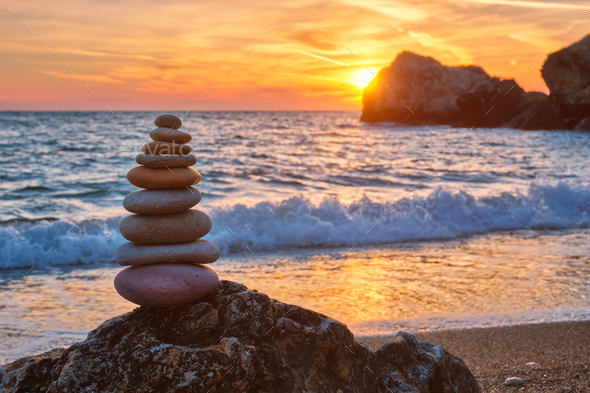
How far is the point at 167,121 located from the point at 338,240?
21.7ft

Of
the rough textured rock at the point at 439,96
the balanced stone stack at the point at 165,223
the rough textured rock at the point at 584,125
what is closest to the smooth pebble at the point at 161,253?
the balanced stone stack at the point at 165,223

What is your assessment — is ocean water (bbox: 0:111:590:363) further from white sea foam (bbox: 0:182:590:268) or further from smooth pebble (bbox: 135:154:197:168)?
smooth pebble (bbox: 135:154:197:168)

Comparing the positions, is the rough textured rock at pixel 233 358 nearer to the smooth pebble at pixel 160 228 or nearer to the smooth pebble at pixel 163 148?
the smooth pebble at pixel 160 228

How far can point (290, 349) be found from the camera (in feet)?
8.88

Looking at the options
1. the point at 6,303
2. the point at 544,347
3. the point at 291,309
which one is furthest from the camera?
the point at 6,303

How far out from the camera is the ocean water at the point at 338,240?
5.33 meters

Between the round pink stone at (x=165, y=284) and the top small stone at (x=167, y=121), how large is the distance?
931 mm

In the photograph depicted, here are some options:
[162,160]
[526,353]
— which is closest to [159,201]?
[162,160]

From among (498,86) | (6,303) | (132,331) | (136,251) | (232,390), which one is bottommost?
(6,303)

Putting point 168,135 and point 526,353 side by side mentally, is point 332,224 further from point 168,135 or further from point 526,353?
point 168,135

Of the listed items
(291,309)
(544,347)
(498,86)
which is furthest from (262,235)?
(498,86)

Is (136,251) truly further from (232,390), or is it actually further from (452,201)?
(452,201)

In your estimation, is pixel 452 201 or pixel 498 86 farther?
pixel 498 86

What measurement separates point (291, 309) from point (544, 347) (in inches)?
110
